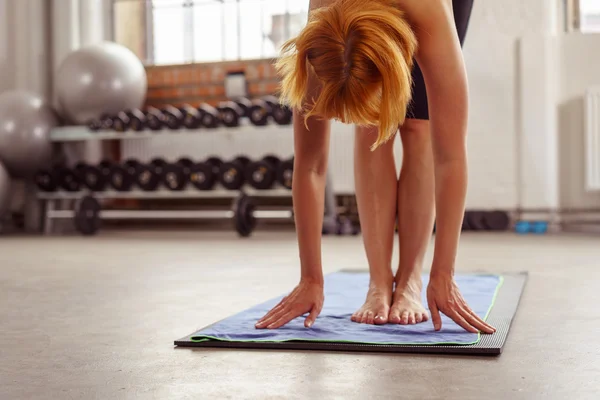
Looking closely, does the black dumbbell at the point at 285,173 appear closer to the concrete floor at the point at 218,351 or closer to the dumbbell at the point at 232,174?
the dumbbell at the point at 232,174

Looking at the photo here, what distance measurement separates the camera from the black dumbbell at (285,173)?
17.1 ft

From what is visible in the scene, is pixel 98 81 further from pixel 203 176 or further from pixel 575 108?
pixel 575 108

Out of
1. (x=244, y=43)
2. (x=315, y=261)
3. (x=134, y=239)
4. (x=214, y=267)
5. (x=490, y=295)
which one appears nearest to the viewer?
(x=315, y=261)

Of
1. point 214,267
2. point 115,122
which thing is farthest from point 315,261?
point 115,122

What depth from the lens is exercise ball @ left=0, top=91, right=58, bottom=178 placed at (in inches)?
225

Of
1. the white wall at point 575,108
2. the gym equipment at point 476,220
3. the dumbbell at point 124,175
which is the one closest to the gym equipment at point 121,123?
the dumbbell at point 124,175

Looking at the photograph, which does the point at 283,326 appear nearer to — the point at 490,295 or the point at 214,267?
the point at 490,295

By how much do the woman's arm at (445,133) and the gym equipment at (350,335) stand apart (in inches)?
2.6

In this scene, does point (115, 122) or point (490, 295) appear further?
point (115, 122)

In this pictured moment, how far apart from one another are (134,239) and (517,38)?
122 inches

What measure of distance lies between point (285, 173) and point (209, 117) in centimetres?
77

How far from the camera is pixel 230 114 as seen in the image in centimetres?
544

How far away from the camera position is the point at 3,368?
1305mm

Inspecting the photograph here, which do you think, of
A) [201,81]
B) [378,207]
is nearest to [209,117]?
[201,81]
